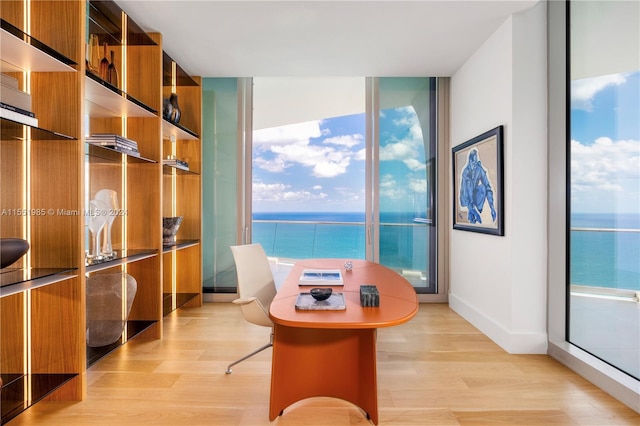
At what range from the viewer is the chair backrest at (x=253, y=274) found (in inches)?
104

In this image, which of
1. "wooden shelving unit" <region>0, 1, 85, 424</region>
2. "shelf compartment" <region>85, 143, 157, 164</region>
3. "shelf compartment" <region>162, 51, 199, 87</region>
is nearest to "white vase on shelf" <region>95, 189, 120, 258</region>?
"shelf compartment" <region>85, 143, 157, 164</region>

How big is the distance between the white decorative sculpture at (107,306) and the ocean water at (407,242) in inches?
75.8

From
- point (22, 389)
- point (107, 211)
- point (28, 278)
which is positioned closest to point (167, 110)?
point (107, 211)

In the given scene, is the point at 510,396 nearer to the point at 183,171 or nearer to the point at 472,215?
the point at 472,215

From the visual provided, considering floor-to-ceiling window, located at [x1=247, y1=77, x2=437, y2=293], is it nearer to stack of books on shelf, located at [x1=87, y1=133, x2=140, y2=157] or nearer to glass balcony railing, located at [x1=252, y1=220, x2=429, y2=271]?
glass balcony railing, located at [x1=252, y1=220, x2=429, y2=271]

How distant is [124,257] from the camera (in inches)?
105

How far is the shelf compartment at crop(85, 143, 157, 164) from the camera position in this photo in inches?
99.7

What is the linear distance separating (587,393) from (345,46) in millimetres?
3444

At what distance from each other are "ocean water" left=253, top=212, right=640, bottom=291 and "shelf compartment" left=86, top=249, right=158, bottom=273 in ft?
5.53

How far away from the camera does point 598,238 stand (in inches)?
97.5

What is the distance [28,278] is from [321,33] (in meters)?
2.91

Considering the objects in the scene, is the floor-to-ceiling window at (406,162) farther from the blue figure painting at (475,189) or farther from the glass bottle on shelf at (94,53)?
the glass bottle on shelf at (94,53)

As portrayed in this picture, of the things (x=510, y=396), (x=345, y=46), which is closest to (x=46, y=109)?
(x=345, y=46)

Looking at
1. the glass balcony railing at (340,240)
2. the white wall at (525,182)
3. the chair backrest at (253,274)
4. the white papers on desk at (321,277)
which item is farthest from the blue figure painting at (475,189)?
the chair backrest at (253,274)
